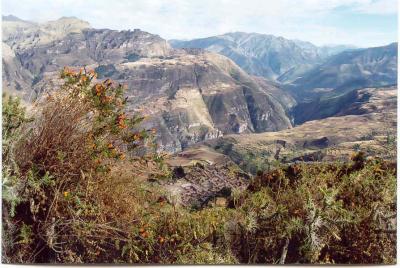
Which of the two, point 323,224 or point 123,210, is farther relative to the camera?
point 123,210

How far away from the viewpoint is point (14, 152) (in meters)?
4.71

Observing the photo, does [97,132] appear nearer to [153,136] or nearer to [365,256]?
[153,136]

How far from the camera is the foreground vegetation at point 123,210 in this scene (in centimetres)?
463

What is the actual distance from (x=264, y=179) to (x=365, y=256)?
4.96 feet

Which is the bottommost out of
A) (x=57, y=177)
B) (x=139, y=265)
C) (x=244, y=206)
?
(x=139, y=265)

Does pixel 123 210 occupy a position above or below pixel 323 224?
above

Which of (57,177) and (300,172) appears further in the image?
(300,172)

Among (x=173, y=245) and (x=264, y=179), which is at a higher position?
(x=264, y=179)

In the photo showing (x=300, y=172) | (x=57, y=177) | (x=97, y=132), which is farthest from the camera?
(x=300, y=172)

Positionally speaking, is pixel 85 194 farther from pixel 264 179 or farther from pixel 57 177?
pixel 264 179

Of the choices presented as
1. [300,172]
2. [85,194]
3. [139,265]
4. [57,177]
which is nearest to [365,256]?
[300,172]

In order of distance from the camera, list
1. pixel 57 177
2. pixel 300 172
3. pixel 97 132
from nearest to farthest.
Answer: pixel 57 177 < pixel 97 132 < pixel 300 172

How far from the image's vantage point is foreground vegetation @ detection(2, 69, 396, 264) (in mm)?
4633

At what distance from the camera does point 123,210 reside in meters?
4.82
